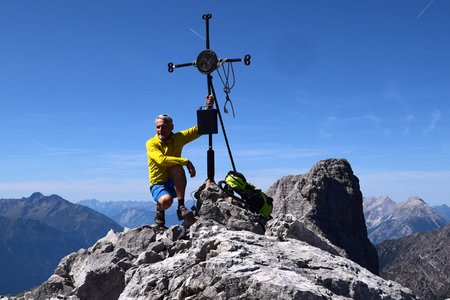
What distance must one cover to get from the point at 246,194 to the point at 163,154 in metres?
2.78

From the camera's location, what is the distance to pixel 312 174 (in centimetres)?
6612

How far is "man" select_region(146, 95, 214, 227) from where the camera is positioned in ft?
40.5

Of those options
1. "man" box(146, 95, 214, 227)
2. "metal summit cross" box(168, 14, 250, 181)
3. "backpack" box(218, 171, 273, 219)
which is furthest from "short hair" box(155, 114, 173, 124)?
"backpack" box(218, 171, 273, 219)

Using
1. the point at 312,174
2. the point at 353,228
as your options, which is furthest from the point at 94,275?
the point at 353,228

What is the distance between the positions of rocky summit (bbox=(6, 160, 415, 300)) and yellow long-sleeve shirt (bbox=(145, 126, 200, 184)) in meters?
1.46

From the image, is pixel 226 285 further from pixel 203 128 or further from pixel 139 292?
A: pixel 203 128

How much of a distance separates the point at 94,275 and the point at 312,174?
2277 inches

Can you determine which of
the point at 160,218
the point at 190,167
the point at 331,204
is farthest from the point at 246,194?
A: the point at 331,204

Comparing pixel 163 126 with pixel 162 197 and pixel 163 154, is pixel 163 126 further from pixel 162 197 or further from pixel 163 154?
pixel 162 197

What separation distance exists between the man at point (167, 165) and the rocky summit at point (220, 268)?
769 mm

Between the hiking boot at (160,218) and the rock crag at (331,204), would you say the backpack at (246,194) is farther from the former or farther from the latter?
the rock crag at (331,204)

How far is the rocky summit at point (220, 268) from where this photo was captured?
6.66 m

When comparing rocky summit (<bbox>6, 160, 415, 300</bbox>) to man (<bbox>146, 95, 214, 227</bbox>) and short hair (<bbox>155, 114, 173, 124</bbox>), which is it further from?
short hair (<bbox>155, 114, 173, 124</bbox>)

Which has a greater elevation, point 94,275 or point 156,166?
point 156,166
